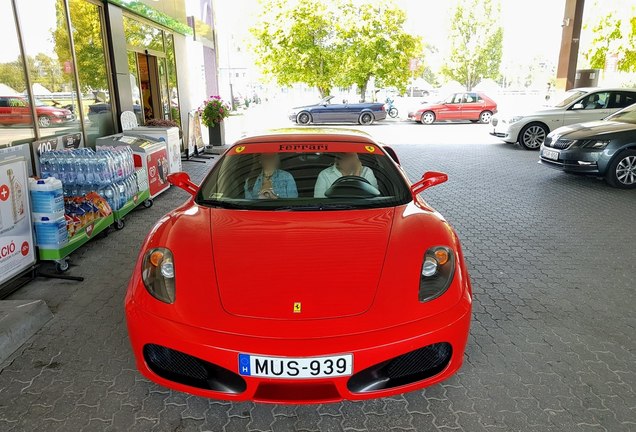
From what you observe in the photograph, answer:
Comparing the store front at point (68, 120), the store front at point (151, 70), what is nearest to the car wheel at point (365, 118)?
the store front at point (151, 70)

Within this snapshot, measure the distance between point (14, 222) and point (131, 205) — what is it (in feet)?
7.17

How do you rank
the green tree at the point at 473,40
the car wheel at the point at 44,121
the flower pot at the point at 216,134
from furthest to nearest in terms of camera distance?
the green tree at the point at 473,40 → the flower pot at the point at 216,134 → the car wheel at the point at 44,121

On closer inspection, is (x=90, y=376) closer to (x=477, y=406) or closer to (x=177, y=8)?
(x=477, y=406)

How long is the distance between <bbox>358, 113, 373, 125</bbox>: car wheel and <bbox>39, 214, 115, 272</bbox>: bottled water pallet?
60.5 feet

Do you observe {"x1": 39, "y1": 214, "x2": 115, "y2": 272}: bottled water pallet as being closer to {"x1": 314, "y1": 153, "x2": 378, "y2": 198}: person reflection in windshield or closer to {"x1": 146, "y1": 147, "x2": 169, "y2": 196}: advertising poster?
{"x1": 146, "y1": 147, "x2": 169, "y2": 196}: advertising poster

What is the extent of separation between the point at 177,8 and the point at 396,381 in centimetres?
1266

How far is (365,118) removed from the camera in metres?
23.0

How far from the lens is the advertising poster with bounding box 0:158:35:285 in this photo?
4070 millimetres

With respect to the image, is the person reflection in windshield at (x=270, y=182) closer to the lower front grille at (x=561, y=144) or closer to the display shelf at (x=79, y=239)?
the display shelf at (x=79, y=239)

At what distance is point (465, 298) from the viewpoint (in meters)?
2.50

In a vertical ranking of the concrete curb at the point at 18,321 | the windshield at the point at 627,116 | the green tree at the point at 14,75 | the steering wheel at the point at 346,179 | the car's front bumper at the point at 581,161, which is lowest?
the concrete curb at the point at 18,321

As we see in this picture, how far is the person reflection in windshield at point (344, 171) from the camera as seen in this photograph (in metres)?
3.48

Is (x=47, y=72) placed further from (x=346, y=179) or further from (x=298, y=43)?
(x=298, y=43)

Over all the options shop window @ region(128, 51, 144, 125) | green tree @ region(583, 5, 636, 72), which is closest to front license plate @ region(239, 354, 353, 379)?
shop window @ region(128, 51, 144, 125)
